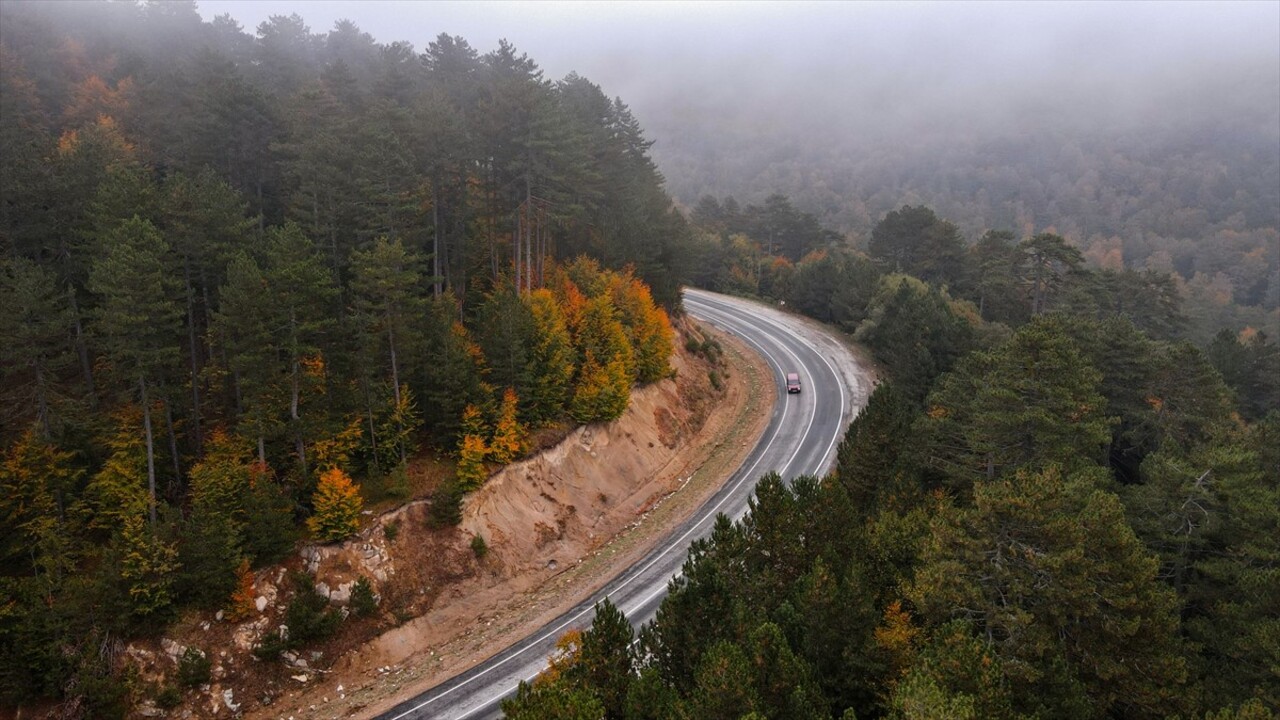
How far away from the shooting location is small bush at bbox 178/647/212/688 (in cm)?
2352

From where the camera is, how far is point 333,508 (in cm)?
2727

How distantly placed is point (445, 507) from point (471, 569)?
3075 mm

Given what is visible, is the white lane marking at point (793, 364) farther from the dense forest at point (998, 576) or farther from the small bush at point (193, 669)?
the small bush at point (193, 669)

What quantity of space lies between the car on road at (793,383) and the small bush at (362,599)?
33276 mm

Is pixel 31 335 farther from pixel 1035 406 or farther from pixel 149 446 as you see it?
pixel 1035 406

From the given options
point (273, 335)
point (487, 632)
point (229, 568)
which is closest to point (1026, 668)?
point (487, 632)

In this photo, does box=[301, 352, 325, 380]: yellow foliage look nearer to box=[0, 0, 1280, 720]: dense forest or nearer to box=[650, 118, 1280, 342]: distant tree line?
box=[0, 0, 1280, 720]: dense forest

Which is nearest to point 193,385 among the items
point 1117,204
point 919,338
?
point 919,338

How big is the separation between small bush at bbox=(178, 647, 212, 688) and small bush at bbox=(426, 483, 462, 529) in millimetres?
9184

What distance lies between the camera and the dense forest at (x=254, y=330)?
23953 millimetres

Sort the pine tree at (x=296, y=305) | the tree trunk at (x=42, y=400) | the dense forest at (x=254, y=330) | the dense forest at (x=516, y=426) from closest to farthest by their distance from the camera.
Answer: the dense forest at (x=516, y=426), the dense forest at (x=254, y=330), the tree trunk at (x=42, y=400), the pine tree at (x=296, y=305)

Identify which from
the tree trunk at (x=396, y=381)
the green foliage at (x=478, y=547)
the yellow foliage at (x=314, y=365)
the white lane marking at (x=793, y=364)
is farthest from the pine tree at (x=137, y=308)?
the white lane marking at (x=793, y=364)

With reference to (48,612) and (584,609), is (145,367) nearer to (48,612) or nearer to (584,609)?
(48,612)

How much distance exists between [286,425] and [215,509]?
3.85 m
